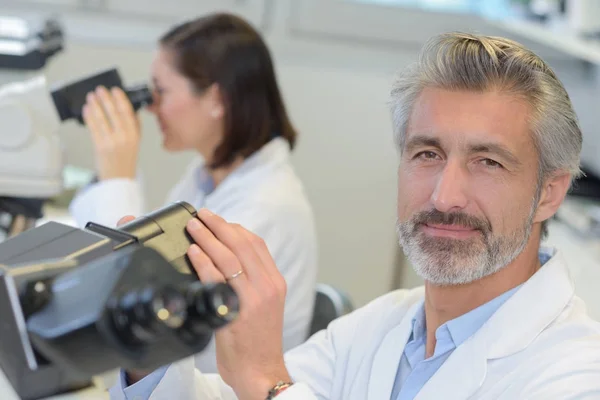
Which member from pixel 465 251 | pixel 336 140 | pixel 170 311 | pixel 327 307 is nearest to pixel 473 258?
pixel 465 251

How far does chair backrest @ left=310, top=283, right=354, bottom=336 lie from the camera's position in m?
1.96

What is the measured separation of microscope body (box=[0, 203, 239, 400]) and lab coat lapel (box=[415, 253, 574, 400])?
560mm

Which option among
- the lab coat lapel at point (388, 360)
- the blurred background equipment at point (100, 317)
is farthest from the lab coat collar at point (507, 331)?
the blurred background equipment at point (100, 317)

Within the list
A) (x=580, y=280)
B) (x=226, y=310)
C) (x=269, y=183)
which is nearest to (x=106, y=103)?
(x=269, y=183)

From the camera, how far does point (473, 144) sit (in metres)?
1.25

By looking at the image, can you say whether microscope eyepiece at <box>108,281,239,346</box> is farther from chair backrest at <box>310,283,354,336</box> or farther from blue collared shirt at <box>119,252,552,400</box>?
chair backrest at <box>310,283,354,336</box>

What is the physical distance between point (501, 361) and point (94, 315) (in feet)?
2.25

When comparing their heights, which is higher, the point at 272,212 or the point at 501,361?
the point at 501,361

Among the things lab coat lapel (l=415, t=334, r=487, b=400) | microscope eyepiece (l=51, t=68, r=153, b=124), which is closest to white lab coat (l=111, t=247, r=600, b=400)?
lab coat lapel (l=415, t=334, r=487, b=400)

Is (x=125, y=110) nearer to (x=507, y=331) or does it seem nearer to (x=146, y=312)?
(x=507, y=331)

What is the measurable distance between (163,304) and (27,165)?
120cm

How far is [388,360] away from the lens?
1.34 m

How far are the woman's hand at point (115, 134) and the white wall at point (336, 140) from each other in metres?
0.94

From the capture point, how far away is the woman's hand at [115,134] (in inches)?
80.0
